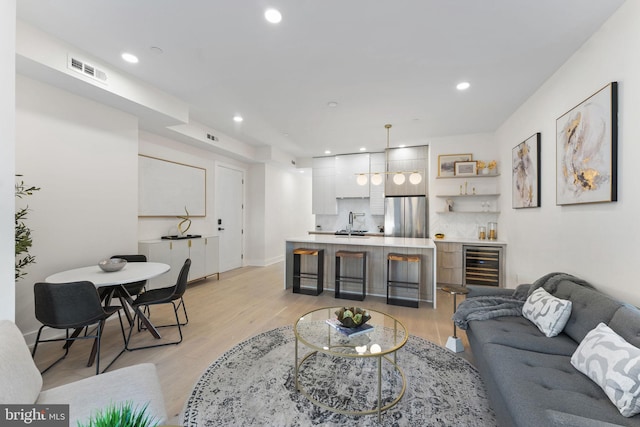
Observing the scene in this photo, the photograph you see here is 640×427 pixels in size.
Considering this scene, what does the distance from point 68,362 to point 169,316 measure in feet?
3.60

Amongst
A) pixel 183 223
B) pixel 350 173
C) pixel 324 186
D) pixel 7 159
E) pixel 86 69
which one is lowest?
pixel 183 223

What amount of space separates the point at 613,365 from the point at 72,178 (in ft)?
15.4

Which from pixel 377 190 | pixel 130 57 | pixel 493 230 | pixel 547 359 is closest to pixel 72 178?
pixel 130 57

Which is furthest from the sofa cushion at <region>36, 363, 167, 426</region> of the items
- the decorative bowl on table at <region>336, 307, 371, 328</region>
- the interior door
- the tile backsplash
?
the tile backsplash

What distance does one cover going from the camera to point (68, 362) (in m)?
2.35

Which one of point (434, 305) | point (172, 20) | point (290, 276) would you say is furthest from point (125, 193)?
point (434, 305)

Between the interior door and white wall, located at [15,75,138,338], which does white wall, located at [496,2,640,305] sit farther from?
the interior door

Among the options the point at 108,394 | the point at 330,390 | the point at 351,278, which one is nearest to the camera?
the point at 108,394

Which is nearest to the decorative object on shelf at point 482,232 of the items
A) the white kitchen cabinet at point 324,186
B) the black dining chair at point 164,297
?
the white kitchen cabinet at point 324,186

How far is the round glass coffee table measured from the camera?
1.78 meters

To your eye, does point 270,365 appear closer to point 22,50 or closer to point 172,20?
point 172,20

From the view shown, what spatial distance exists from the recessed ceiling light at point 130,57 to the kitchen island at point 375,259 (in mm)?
3147

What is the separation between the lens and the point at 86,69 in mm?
2684

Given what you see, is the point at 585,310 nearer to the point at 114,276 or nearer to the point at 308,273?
the point at 308,273
